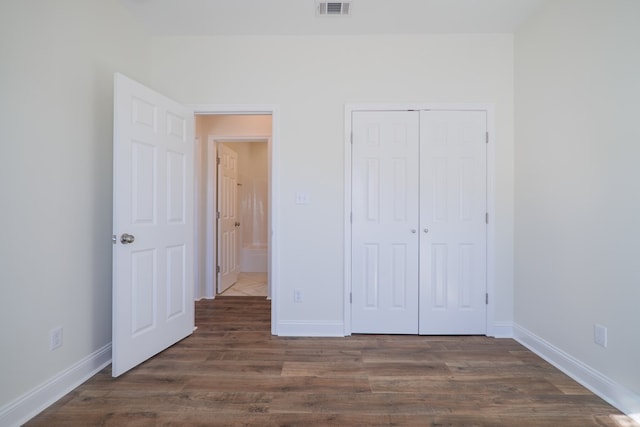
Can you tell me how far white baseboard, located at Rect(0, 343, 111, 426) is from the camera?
58.4 inches

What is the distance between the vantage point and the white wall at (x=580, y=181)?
1.63 meters

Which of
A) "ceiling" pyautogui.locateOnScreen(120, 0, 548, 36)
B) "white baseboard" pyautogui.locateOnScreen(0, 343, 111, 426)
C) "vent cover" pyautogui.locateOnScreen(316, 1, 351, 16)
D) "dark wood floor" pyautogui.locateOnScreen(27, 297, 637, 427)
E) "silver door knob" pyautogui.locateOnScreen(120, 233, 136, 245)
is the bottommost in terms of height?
"dark wood floor" pyautogui.locateOnScreen(27, 297, 637, 427)

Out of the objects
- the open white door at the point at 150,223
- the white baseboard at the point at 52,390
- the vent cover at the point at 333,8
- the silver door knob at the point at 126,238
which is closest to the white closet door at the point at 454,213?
the vent cover at the point at 333,8

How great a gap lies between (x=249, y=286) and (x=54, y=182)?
3044 millimetres

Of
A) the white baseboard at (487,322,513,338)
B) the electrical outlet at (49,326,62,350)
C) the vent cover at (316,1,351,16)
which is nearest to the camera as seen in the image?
the electrical outlet at (49,326,62,350)

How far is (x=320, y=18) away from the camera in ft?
7.91

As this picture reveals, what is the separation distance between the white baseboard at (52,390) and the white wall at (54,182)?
0.03 metres

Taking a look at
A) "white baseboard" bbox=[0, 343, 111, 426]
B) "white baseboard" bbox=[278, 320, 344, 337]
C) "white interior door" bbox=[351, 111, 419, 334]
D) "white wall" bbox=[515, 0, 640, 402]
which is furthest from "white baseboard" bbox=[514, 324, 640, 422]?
"white baseboard" bbox=[0, 343, 111, 426]

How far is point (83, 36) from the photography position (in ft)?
6.35

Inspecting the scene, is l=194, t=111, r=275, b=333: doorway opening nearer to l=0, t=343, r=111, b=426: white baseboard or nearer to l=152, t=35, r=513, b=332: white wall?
l=152, t=35, r=513, b=332: white wall

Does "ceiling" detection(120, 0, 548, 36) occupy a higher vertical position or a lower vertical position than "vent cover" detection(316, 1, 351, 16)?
higher

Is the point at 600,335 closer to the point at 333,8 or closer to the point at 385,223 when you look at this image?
the point at 385,223

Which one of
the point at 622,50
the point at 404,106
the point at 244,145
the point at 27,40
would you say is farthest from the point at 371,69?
the point at 244,145

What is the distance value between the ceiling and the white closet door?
73cm
